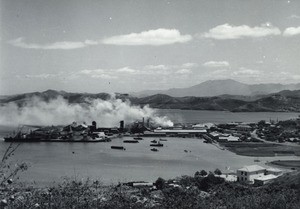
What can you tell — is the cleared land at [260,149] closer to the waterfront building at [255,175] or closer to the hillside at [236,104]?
the waterfront building at [255,175]

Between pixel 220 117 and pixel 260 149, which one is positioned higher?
pixel 220 117

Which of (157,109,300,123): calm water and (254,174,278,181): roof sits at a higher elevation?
(157,109,300,123): calm water

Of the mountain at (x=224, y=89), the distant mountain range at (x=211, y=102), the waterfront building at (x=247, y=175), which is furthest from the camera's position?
the mountain at (x=224, y=89)

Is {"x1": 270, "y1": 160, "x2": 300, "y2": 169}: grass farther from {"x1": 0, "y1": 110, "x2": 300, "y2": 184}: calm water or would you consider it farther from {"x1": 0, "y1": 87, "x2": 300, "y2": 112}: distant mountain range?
{"x1": 0, "y1": 87, "x2": 300, "y2": 112}: distant mountain range

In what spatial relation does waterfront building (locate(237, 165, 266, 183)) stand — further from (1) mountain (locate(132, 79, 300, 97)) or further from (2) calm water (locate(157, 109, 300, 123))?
(1) mountain (locate(132, 79, 300, 97))

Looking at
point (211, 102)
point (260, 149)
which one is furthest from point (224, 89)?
point (260, 149)

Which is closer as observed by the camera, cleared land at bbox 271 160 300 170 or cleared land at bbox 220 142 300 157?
cleared land at bbox 271 160 300 170

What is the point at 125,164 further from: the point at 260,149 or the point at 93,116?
the point at 93,116

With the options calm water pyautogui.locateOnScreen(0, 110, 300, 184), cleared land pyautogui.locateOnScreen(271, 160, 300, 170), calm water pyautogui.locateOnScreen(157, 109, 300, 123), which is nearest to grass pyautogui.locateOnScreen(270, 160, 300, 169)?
cleared land pyautogui.locateOnScreen(271, 160, 300, 170)

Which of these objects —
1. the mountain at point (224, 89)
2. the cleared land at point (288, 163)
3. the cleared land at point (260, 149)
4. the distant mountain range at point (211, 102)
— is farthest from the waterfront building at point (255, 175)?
the mountain at point (224, 89)

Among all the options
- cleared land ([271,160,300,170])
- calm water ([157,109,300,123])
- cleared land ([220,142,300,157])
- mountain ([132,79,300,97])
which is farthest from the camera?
mountain ([132,79,300,97])

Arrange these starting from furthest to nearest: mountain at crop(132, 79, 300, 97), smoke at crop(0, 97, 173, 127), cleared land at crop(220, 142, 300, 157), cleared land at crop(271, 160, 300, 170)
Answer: mountain at crop(132, 79, 300, 97) < smoke at crop(0, 97, 173, 127) < cleared land at crop(220, 142, 300, 157) < cleared land at crop(271, 160, 300, 170)

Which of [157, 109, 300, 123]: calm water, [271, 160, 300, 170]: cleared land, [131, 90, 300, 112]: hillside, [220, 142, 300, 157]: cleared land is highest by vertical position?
[131, 90, 300, 112]: hillside

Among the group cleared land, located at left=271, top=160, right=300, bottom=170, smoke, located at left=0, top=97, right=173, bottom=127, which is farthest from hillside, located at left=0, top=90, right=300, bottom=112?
cleared land, located at left=271, top=160, right=300, bottom=170
